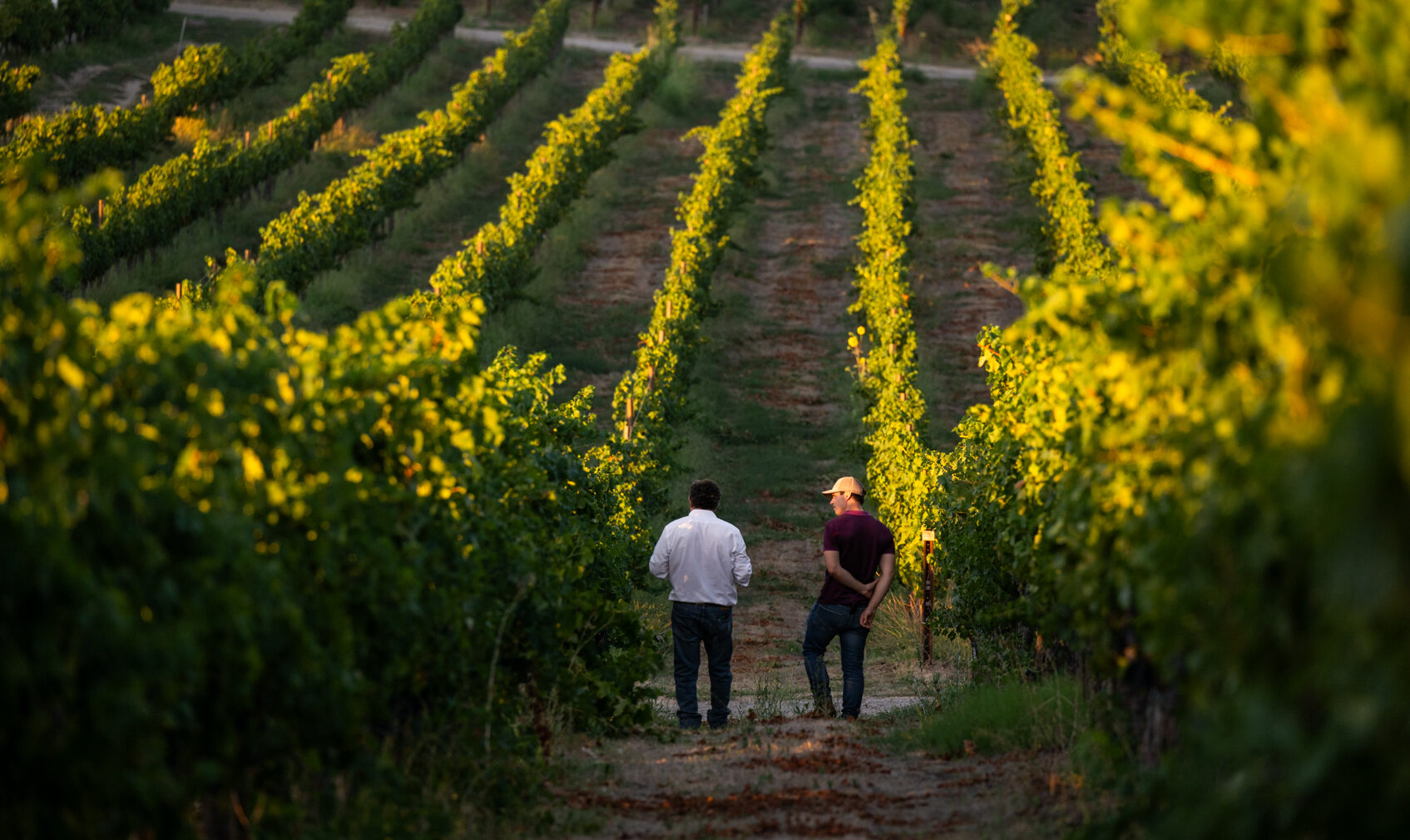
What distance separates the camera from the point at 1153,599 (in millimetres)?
3873

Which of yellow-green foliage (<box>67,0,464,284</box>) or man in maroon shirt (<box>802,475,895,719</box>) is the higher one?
yellow-green foliage (<box>67,0,464,284</box>)

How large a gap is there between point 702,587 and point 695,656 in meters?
0.55

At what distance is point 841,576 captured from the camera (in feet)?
29.0

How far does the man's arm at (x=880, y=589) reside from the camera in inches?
346

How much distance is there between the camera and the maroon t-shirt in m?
8.92

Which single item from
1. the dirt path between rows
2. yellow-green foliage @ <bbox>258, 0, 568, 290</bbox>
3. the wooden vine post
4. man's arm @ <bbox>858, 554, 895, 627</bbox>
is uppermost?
the dirt path between rows

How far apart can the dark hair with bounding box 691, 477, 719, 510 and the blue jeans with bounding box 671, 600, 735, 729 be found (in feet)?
2.16

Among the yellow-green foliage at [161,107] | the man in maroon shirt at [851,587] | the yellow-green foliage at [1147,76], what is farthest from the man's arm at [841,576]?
the yellow-green foliage at [1147,76]

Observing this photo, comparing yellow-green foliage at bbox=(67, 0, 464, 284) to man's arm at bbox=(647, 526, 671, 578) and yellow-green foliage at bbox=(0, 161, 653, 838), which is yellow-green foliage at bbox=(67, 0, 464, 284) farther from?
yellow-green foliage at bbox=(0, 161, 653, 838)

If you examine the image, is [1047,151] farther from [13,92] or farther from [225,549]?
[225,549]

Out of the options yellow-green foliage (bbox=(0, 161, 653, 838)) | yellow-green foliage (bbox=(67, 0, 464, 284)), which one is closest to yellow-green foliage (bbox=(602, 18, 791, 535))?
yellow-green foliage (bbox=(0, 161, 653, 838))

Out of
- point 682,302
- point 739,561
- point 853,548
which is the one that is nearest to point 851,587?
point 853,548

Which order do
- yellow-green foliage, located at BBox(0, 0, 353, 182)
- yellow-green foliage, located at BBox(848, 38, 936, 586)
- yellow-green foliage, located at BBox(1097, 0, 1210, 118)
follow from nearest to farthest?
yellow-green foliage, located at BBox(848, 38, 936, 586), yellow-green foliage, located at BBox(0, 0, 353, 182), yellow-green foliage, located at BBox(1097, 0, 1210, 118)

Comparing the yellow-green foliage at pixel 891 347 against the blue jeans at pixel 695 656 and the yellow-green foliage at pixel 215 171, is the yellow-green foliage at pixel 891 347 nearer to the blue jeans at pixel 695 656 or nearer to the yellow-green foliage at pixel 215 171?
the blue jeans at pixel 695 656
